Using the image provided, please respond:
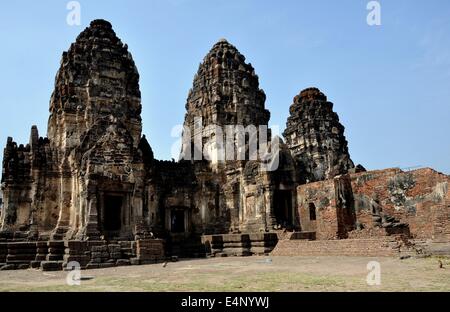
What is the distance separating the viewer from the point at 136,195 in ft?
63.0

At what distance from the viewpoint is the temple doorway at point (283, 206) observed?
915 inches

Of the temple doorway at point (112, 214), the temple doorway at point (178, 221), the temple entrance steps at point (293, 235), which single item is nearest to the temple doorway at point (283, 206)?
the temple entrance steps at point (293, 235)

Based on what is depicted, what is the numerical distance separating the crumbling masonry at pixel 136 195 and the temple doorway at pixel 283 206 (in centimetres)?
6

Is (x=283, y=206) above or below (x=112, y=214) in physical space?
above

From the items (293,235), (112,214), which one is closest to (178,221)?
(112,214)

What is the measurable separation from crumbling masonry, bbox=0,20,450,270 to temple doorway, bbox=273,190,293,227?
55 millimetres

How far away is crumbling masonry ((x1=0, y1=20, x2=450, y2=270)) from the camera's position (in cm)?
1769

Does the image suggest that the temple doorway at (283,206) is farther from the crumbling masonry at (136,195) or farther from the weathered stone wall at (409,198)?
the weathered stone wall at (409,198)

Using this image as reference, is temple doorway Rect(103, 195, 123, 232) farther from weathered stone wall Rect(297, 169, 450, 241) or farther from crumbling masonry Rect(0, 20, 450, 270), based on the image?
weathered stone wall Rect(297, 169, 450, 241)

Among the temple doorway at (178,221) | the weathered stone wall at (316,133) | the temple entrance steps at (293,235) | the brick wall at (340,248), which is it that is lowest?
the brick wall at (340,248)

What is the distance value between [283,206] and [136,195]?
334 inches

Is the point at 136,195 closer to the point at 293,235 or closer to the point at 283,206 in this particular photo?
the point at 293,235

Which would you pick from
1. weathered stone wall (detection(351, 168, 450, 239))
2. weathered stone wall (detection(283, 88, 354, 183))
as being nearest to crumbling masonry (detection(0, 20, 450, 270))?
weathered stone wall (detection(351, 168, 450, 239))

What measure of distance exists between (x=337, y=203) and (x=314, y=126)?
21238 mm
